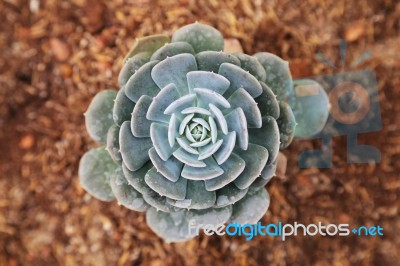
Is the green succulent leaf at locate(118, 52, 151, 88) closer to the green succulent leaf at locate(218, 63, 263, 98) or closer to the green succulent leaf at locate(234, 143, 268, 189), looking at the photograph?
the green succulent leaf at locate(218, 63, 263, 98)

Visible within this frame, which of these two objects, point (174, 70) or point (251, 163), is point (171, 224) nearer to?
point (251, 163)

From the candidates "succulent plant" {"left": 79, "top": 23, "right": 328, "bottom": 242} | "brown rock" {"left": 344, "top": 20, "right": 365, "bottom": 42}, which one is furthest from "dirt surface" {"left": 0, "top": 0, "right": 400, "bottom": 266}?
"succulent plant" {"left": 79, "top": 23, "right": 328, "bottom": 242}

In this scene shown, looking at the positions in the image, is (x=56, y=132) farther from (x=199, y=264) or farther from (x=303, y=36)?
(x=303, y=36)

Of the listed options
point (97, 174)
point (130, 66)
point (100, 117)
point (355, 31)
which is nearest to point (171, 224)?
point (97, 174)

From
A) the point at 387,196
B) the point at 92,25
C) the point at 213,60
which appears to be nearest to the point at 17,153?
the point at 92,25

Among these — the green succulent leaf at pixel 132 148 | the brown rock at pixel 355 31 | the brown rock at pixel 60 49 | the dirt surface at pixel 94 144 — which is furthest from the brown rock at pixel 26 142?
the brown rock at pixel 355 31

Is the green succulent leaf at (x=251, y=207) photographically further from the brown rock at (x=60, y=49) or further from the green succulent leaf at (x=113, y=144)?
the brown rock at (x=60, y=49)
